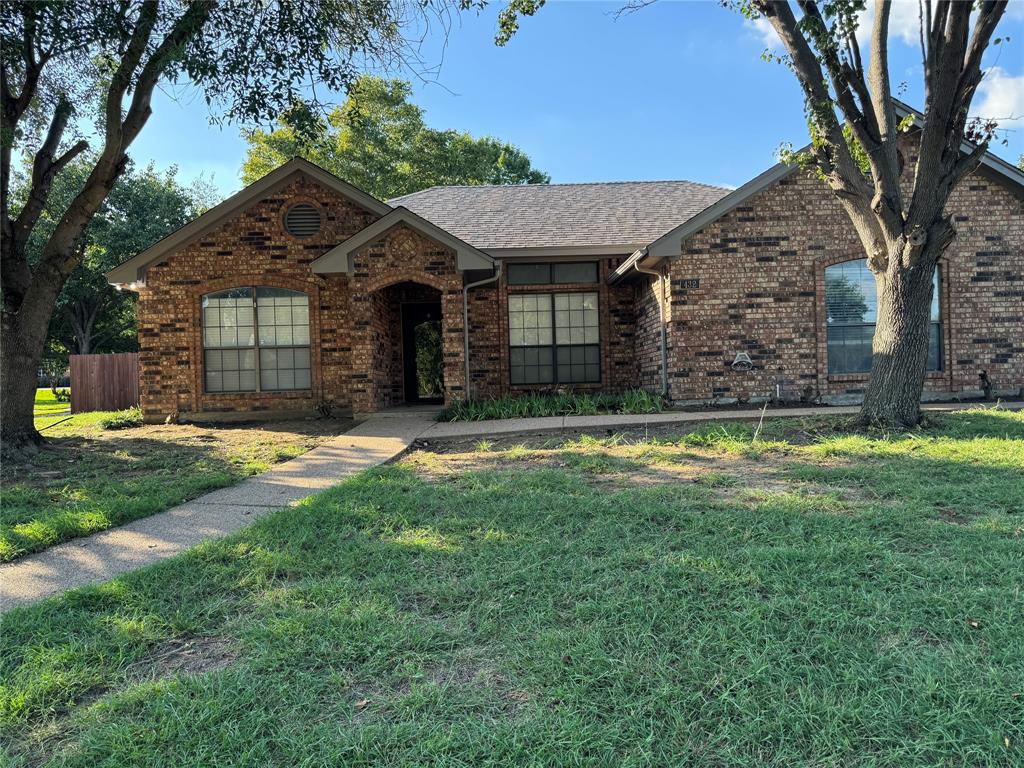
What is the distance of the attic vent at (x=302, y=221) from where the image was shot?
39.1 feet

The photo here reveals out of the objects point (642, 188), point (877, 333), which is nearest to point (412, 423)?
point (877, 333)

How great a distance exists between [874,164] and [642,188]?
341 inches

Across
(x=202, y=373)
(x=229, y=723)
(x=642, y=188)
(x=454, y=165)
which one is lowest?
(x=229, y=723)

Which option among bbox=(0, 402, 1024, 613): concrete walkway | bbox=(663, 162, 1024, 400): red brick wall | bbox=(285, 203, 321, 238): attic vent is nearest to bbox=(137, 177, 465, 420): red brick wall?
bbox=(285, 203, 321, 238): attic vent

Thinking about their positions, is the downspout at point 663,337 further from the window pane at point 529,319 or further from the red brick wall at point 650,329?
the window pane at point 529,319

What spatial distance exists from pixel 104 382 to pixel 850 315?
18.0m

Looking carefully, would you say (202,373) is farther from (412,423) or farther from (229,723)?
(229,723)

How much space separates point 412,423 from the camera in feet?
33.2

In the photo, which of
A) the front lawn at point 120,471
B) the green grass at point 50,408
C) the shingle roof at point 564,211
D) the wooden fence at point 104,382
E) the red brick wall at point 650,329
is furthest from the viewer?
the green grass at point 50,408

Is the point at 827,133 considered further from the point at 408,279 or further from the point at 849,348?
→ the point at 408,279

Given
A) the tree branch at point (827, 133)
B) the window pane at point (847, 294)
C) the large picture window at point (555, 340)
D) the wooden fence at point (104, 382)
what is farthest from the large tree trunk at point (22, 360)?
the window pane at point (847, 294)

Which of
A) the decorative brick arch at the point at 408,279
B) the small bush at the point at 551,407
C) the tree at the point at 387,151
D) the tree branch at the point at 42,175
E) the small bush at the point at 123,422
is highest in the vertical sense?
the tree at the point at 387,151

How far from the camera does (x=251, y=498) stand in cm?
552

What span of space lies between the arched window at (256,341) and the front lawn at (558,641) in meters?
8.13
